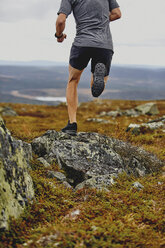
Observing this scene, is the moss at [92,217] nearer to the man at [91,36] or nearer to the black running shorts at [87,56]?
the man at [91,36]

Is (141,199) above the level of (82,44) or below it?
below

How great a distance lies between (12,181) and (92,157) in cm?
270

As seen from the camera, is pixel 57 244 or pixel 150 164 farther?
pixel 150 164

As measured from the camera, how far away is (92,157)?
6324 millimetres

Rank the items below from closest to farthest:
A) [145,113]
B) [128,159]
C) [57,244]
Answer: [57,244]
[128,159]
[145,113]

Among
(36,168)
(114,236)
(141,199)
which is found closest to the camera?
(114,236)

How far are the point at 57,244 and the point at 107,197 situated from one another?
1781 mm

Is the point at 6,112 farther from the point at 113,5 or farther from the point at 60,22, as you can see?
the point at 60,22

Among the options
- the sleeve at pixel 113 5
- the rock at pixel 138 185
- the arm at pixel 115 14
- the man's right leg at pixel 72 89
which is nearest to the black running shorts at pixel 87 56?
the man's right leg at pixel 72 89

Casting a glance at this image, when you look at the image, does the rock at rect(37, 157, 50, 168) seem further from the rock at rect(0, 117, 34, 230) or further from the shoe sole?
the shoe sole

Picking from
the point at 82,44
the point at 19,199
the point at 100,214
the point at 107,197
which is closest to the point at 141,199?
the point at 107,197

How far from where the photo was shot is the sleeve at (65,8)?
6125 mm

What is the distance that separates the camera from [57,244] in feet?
10.5

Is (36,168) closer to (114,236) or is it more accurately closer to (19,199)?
(19,199)
